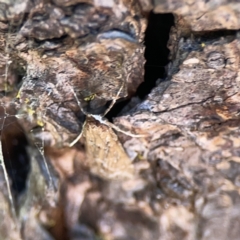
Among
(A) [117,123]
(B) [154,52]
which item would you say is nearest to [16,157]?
(A) [117,123]

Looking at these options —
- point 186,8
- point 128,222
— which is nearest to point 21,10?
point 186,8

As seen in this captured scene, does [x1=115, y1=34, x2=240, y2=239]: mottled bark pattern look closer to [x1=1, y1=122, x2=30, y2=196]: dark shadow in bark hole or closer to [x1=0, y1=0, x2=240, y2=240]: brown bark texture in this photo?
[x1=0, y1=0, x2=240, y2=240]: brown bark texture

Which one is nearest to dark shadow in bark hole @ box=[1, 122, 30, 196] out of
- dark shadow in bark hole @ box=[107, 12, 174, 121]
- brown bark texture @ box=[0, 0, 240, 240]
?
brown bark texture @ box=[0, 0, 240, 240]

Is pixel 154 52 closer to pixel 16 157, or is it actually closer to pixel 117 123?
pixel 117 123

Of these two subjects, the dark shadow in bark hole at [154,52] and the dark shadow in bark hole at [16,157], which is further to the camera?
the dark shadow in bark hole at [16,157]

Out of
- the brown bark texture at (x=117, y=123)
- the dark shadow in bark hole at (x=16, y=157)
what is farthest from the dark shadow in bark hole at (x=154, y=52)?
the dark shadow in bark hole at (x=16, y=157)

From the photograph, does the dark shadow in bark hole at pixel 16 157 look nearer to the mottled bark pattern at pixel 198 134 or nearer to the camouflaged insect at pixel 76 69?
the camouflaged insect at pixel 76 69
